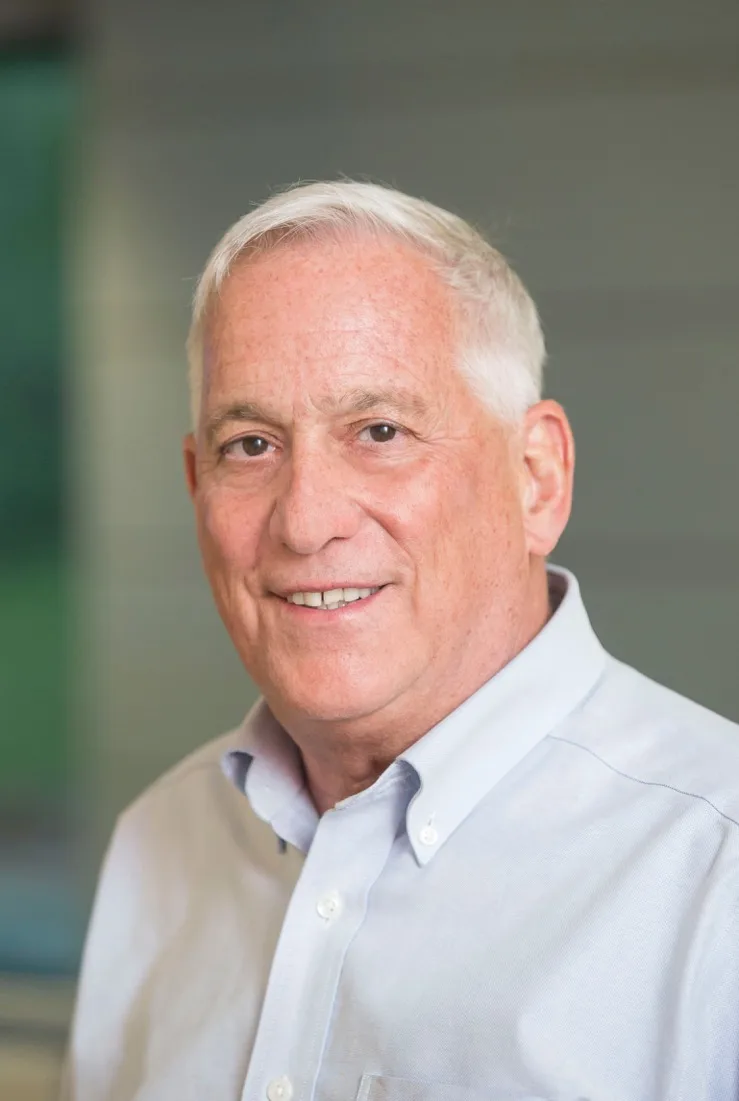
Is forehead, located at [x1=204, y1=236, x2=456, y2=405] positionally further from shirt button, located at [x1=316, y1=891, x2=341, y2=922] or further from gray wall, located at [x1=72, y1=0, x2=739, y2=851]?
gray wall, located at [x1=72, y1=0, x2=739, y2=851]

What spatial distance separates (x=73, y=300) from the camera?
10.8ft

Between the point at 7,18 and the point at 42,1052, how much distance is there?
9.08 feet

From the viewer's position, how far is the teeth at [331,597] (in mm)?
1225

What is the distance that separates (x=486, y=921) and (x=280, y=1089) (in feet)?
0.86

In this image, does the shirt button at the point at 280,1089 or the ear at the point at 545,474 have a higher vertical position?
the ear at the point at 545,474

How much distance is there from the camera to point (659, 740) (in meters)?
1.18

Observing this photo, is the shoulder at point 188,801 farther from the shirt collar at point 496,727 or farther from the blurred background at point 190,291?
the blurred background at point 190,291

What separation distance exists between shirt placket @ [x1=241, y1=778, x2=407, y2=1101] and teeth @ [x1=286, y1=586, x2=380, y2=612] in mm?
191

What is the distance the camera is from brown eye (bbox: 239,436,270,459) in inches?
49.6

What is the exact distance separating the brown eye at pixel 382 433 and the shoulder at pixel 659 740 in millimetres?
350

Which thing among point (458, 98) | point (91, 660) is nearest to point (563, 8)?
point (458, 98)

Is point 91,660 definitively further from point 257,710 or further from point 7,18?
point 257,710

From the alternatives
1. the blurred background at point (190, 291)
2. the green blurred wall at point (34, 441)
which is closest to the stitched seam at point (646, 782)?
the blurred background at point (190, 291)

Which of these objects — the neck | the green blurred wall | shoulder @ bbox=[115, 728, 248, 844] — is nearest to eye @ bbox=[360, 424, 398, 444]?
the neck
